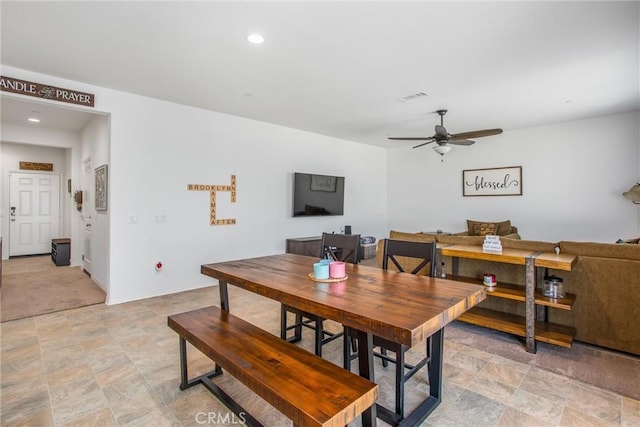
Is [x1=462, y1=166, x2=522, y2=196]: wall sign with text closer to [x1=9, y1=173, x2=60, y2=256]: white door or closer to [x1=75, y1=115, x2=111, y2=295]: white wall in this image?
[x1=75, y1=115, x2=111, y2=295]: white wall

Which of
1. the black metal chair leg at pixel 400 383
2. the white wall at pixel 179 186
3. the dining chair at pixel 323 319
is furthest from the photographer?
the white wall at pixel 179 186

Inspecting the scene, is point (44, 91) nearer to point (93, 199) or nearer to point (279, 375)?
point (93, 199)

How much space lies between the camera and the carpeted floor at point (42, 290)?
3848mm

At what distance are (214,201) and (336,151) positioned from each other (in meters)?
2.99

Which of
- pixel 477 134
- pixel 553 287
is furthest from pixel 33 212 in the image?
pixel 553 287

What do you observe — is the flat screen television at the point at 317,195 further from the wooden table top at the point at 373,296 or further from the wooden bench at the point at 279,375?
the wooden bench at the point at 279,375

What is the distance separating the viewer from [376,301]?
5.22 feet

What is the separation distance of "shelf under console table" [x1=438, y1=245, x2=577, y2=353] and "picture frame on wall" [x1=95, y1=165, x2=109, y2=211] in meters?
4.19

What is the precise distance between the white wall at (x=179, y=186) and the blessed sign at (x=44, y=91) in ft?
0.31

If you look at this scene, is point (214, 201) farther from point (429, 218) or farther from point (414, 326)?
point (429, 218)

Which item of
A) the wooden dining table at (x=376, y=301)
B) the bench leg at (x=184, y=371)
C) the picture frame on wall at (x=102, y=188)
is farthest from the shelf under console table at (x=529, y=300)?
the picture frame on wall at (x=102, y=188)

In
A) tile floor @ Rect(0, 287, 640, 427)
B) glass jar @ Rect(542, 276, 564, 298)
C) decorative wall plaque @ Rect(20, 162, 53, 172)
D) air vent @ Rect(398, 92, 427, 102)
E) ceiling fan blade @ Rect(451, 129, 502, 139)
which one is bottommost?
tile floor @ Rect(0, 287, 640, 427)

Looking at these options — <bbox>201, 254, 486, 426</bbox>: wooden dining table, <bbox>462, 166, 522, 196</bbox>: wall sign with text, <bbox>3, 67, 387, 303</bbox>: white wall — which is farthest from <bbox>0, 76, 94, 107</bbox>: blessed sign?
<bbox>462, 166, 522, 196</bbox>: wall sign with text

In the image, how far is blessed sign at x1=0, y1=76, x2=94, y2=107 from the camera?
3.33 m
